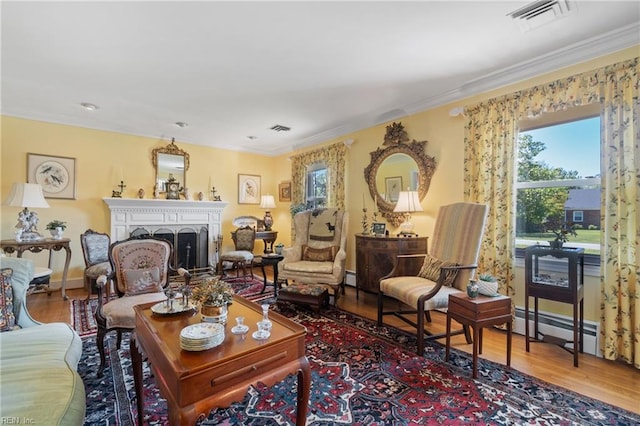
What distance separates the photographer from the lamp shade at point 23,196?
3.67 m

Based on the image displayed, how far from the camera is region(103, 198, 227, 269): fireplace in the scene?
15.6 feet

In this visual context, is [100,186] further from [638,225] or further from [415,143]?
[638,225]

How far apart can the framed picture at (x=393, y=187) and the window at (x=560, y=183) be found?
141cm

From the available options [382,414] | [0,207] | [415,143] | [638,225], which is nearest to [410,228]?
[415,143]

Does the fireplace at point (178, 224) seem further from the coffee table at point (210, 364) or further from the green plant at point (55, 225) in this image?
the coffee table at point (210, 364)

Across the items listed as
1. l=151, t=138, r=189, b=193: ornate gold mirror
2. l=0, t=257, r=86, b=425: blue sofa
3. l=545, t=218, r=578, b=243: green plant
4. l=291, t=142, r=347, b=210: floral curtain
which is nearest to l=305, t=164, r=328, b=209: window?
l=291, t=142, r=347, b=210: floral curtain

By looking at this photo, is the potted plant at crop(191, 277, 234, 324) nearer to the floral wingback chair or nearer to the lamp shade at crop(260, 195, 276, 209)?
the floral wingback chair

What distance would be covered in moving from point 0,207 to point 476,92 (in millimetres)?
6276

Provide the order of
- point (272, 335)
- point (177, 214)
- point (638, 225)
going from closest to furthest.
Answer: point (272, 335) → point (638, 225) → point (177, 214)

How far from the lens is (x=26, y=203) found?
3.68 m

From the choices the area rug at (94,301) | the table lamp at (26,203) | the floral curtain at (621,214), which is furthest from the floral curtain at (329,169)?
the table lamp at (26,203)

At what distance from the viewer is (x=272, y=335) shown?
57.4 inches

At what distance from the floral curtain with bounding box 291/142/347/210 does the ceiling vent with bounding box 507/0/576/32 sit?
2884mm

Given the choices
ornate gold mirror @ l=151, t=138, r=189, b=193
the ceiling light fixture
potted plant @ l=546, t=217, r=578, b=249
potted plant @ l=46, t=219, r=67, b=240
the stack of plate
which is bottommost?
the stack of plate
